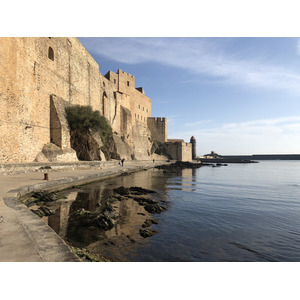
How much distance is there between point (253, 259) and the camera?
3.60 meters

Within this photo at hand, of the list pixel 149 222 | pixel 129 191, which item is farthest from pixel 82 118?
pixel 149 222

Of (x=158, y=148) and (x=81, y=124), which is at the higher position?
(x=81, y=124)

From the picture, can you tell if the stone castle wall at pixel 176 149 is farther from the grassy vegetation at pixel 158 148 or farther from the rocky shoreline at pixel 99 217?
the rocky shoreline at pixel 99 217

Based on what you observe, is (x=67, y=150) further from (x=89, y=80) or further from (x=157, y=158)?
(x=157, y=158)

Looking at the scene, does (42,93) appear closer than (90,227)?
No

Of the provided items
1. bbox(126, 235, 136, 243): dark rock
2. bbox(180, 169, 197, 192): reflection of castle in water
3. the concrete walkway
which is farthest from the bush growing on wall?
bbox(126, 235, 136, 243): dark rock

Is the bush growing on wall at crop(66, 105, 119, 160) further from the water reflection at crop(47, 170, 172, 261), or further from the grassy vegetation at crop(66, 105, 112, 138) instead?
the water reflection at crop(47, 170, 172, 261)

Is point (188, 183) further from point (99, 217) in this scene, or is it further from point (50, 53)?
point (50, 53)

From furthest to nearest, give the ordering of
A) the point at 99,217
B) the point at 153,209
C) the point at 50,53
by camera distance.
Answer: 1. the point at 50,53
2. the point at 153,209
3. the point at 99,217

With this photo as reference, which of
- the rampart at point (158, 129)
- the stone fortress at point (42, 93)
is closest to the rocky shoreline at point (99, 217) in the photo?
the stone fortress at point (42, 93)

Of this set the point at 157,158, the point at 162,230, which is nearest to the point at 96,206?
the point at 162,230

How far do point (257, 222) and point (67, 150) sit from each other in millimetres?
13598

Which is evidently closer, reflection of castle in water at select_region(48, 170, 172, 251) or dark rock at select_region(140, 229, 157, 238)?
reflection of castle in water at select_region(48, 170, 172, 251)

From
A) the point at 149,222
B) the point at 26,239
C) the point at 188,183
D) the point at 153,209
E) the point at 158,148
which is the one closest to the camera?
the point at 26,239
